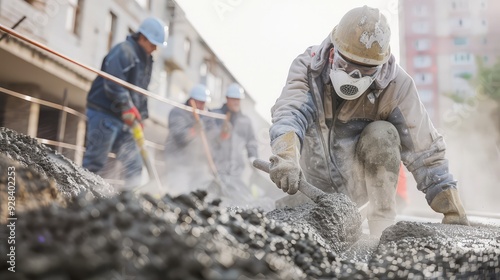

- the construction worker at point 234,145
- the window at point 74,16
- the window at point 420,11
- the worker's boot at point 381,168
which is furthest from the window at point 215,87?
the worker's boot at point 381,168

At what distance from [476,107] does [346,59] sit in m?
18.5

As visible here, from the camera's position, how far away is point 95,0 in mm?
10750

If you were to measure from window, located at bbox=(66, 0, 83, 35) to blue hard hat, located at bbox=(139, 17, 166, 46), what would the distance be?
4406mm

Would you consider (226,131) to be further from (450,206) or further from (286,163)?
(286,163)

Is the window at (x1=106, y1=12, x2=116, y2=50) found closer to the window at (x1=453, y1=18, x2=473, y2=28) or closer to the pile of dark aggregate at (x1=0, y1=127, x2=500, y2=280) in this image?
the pile of dark aggregate at (x1=0, y1=127, x2=500, y2=280)

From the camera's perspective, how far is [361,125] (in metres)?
3.14

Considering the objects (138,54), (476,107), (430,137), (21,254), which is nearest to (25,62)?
(138,54)

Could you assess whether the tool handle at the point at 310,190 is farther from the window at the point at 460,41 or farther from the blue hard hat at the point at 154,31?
the window at the point at 460,41

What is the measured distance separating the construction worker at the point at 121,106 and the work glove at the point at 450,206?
3244 millimetres

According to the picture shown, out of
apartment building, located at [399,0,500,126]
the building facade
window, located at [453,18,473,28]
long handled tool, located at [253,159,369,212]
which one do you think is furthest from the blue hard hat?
window, located at [453,18,473,28]

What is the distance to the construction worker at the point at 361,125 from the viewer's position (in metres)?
2.56

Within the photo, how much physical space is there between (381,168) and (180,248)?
2332 millimetres

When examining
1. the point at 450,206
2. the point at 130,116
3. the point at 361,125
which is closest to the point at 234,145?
the point at 130,116

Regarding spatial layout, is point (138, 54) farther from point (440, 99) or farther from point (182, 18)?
point (440, 99)
